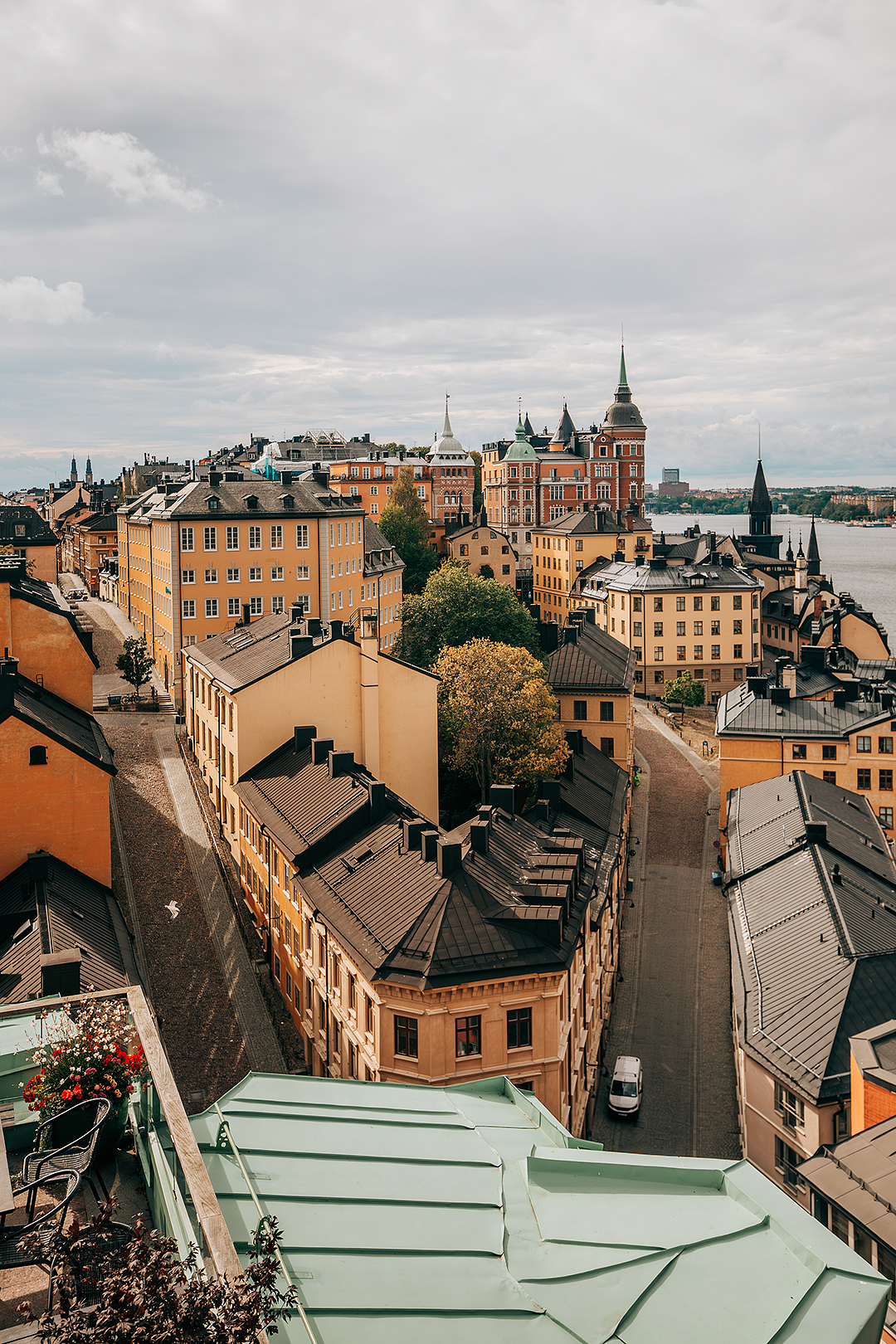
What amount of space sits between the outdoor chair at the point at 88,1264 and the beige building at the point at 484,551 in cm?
10573

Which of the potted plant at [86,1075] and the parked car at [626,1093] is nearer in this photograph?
the potted plant at [86,1075]

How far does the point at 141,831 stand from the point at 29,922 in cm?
1453

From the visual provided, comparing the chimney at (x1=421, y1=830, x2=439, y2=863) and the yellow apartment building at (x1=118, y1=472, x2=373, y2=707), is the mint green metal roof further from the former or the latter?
the yellow apartment building at (x1=118, y1=472, x2=373, y2=707)

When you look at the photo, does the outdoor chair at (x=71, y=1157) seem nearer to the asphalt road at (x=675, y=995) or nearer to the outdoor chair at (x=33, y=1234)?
the outdoor chair at (x=33, y=1234)

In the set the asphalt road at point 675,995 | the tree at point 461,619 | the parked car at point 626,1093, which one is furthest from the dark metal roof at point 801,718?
the parked car at point 626,1093

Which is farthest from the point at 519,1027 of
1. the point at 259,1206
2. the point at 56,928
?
the point at 259,1206

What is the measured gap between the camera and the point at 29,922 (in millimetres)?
27188

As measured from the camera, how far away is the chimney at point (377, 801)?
32656 millimetres

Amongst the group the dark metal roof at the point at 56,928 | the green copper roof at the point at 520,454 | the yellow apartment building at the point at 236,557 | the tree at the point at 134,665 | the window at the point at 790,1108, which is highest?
the green copper roof at the point at 520,454

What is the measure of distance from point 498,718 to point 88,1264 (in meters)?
42.1

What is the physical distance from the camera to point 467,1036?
25438 millimetres

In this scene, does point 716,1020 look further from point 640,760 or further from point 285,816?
point 640,760

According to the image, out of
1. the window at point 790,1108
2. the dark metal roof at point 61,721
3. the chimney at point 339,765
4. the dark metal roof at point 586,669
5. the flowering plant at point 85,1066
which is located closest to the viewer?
the flowering plant at point 85,1066

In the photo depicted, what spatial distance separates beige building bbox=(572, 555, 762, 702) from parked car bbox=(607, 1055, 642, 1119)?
6448 cm
